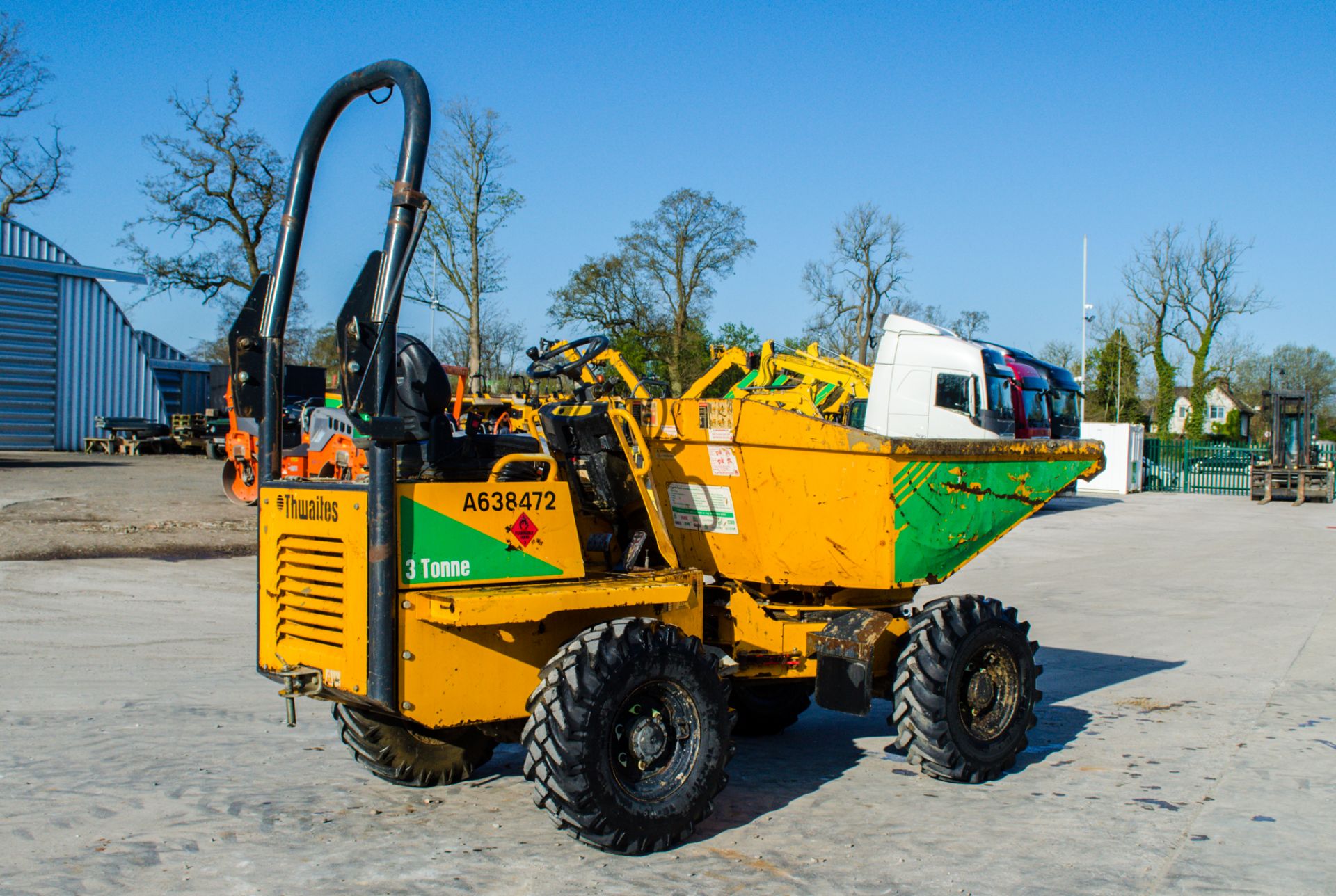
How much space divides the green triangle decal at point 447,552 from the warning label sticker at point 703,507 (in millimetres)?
1286

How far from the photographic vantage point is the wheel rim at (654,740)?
463 centimetres

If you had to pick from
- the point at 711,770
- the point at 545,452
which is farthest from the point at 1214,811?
the point at 545,452

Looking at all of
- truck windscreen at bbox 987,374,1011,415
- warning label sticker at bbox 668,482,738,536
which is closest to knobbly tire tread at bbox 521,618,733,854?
warning label sticker at bbox 668,482,738,536

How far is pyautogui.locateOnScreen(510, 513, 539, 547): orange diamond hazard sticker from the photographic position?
466 cm

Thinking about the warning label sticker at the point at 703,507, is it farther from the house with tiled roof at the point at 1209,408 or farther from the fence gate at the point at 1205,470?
the house with tiled roof at the point at 1209,408

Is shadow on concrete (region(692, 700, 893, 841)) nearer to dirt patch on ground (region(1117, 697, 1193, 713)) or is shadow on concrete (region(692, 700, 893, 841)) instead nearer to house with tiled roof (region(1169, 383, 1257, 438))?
dirt patch on ground (region(1117, 697, 1193, 713))

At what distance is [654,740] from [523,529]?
1.02 m

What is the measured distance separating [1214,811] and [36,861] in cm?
497

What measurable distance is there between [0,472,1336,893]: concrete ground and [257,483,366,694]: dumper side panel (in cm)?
73

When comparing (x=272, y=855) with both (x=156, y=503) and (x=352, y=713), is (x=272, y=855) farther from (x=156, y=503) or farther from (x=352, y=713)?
(x=156, y=503)

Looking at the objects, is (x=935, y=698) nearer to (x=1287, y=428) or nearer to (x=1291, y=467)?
(x=1291, y=467)

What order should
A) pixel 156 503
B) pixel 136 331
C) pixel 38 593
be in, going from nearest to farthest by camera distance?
pixel 38 593
pixel 156 503
pixel 136 331

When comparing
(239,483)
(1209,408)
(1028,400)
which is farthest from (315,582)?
(1209,408)

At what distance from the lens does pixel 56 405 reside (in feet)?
111
